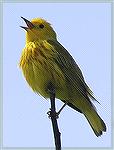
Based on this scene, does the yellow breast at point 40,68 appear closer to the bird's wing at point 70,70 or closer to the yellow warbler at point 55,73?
the yellow warbler at point 55,73

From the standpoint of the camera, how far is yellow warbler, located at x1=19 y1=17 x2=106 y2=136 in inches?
239

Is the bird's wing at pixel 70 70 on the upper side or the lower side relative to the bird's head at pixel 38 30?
lower

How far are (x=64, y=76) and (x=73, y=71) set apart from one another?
0.37 meters

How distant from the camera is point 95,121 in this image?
22.3ft

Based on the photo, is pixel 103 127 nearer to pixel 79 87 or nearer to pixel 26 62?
pixel 79 87

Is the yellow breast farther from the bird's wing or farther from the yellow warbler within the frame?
the bird's wing

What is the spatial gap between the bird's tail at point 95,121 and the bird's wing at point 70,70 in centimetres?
45

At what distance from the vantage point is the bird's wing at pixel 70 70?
20.6 ft

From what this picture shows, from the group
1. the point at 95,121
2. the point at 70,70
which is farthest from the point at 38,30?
the point at 95,121

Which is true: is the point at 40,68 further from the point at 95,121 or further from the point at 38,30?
the point at 95,121

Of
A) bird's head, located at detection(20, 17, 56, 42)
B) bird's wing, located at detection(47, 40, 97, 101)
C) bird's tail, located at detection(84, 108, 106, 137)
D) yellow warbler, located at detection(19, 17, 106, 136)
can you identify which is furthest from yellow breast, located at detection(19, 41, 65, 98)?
bird's tail, located at detection(84, 108, 106, 137)

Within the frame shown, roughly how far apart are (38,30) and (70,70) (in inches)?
38.9

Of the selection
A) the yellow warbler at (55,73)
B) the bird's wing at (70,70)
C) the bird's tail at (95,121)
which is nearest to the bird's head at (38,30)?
the yellow warbler at (55,73)

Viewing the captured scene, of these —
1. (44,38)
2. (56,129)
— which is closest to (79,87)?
(44,38)
